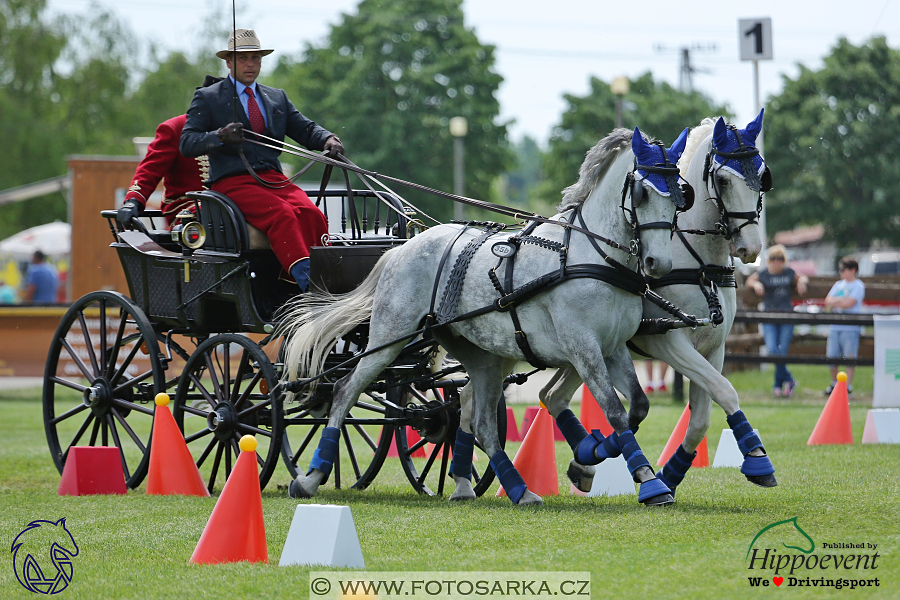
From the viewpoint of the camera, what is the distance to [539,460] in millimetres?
7121

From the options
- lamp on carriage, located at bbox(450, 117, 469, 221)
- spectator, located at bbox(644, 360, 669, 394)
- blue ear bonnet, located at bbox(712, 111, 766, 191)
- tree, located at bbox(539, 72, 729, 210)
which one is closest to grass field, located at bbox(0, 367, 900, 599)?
blue ear bonnet, located at bbox(712, 111, 766, 191)

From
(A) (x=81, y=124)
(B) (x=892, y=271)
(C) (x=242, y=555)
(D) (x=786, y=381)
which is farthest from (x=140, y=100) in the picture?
(C) (x=242, y=555)

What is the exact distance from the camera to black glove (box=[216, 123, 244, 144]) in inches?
273

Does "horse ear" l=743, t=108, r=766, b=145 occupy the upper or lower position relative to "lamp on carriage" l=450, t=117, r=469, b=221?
lower

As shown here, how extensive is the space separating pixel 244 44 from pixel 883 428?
6.29 metres

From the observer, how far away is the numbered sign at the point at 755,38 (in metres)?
14.3

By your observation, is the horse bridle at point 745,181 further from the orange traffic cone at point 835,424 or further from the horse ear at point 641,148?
the orange traffic cone at point 835,424

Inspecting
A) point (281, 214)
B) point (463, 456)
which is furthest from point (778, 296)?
point (281, 214)

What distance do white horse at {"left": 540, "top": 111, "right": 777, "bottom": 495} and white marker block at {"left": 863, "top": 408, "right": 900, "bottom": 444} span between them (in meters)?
3.68

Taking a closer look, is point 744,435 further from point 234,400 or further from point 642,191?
point 234,400

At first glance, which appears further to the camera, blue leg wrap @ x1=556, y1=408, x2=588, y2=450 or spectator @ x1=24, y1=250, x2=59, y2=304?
spectator @ x1=24, y1=250, x2=59, y2=304

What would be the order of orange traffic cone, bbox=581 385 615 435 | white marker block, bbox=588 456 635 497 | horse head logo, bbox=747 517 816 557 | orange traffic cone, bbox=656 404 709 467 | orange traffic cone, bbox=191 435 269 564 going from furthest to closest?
1. orange traffic cone, bbox=581 385 615 435
2. orange traffic cone, bbox=656 404 709 467
3. white marker block, bbox=588 456 635 497
4. orange traffic cone, bbox=191 435 269 564
5. horse head logo, bbox=747 517 816 557

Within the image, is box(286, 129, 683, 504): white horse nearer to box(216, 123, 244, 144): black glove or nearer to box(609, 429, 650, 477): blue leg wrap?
box(609, 429, 650, 477): blue leg wrap

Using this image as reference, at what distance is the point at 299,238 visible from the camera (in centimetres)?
696
